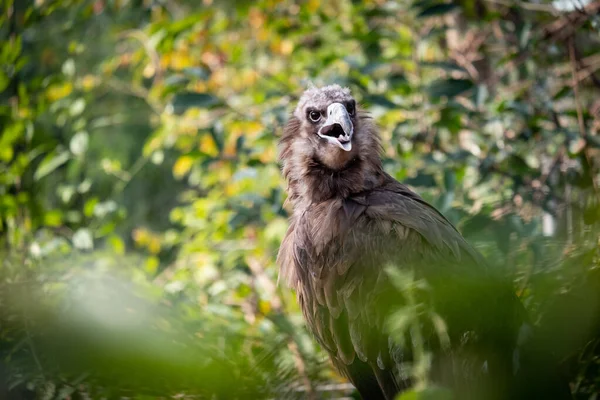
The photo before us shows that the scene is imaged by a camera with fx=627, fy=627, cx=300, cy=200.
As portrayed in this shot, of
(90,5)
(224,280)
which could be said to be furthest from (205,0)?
(224,280)

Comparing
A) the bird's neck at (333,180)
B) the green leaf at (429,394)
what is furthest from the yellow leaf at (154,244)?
the green leaf at (429,394)

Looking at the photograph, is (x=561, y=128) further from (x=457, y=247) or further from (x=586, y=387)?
(x=586, y=387)

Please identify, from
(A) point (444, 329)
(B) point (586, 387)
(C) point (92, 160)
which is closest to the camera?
(A) point (444, 329)

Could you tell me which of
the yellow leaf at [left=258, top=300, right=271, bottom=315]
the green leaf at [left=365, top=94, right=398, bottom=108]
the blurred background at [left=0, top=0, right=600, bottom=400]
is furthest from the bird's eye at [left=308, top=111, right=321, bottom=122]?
the yellow leaf at [left=258, top=300, right=271, bottom=315]

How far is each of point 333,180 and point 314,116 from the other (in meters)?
0.31

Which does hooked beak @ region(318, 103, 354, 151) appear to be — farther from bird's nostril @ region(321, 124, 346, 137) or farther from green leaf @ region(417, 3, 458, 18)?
green leaf @ region(417, 3, 458, 18)

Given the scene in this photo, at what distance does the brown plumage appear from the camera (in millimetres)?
1970

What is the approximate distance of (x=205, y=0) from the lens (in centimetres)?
564

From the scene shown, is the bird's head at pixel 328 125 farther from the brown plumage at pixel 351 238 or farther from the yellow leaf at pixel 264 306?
the yellow leaf at pixel 264 306

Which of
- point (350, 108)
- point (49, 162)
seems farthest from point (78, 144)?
point (350, 108)

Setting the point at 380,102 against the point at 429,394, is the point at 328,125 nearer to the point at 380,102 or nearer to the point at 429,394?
the point at 380,102

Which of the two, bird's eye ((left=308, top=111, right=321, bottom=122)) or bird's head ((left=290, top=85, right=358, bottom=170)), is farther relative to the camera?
bird's eye ((left=308, top=111, right=321, bottom=122))

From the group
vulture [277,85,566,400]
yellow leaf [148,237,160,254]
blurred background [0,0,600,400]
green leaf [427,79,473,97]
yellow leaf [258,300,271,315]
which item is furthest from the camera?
yellow leaf [148,237,160,254]

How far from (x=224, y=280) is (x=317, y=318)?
2356 millimetres
